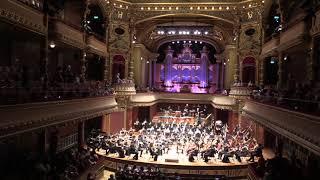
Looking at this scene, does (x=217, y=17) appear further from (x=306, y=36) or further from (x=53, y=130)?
(x=53, y=130)

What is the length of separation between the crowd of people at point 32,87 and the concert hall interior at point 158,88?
5cm

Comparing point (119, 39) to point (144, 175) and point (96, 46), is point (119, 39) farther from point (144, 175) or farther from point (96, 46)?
point (144, 175)

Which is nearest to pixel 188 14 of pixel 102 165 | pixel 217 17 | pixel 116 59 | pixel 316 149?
pixel 217 17

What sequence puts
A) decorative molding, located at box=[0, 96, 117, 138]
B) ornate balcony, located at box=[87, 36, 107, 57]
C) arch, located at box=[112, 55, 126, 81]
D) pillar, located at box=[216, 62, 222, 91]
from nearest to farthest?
1. decorative molding, located at box=[0, 96, 117, 138]
2. ornate balcony, located at box=[87, 36, 107, 57]
3. arch, located at box=[112, 55, 126, 81]
4. pillar, located at box=[216, 62, 222, 91]

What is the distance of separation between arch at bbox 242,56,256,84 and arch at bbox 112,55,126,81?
8418 millimetres

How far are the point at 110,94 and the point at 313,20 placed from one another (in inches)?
474

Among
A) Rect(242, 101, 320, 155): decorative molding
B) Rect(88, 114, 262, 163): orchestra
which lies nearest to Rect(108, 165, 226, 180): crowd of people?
Rect(88, 114, 262, 163): orchestra

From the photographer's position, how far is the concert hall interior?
1102 cm

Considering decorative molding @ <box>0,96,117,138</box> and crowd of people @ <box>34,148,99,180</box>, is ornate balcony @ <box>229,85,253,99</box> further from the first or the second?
crowd of people @ <box>34,148,99,180</box>

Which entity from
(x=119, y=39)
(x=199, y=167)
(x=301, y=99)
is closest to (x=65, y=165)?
(x=199, y=167)

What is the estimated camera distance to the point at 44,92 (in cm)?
1109

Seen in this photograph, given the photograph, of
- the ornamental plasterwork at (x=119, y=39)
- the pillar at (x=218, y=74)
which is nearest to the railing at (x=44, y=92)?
the ornamental plasterwork at (x=119, y=39)

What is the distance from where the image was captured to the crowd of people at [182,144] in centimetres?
1708

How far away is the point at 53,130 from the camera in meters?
15.3
